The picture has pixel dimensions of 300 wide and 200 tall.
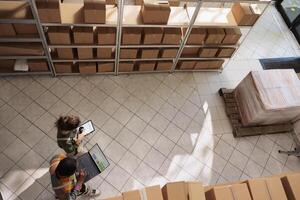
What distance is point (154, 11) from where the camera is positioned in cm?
461

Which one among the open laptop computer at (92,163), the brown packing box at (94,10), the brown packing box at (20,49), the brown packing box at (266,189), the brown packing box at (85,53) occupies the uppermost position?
the brown packing box at (85,53)

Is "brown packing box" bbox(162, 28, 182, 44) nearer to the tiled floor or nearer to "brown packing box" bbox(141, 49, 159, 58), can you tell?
"brown packing box" bbox(141, 49, 159, 58)

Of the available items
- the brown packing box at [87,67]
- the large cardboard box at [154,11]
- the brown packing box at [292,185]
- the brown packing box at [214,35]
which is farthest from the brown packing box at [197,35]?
the brown packing box at [292,185]

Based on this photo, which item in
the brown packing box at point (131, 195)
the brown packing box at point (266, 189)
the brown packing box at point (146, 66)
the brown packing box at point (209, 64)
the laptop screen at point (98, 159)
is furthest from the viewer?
the brown packing box at point (209, 64)

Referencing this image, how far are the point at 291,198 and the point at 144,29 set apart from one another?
10.4 feet

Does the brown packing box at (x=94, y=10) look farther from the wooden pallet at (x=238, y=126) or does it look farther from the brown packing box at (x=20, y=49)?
the wooden pallet at (x=238, y=126)

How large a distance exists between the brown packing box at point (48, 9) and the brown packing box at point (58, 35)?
0.28 meters

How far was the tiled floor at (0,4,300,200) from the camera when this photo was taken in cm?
478

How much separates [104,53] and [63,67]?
758 millimetres

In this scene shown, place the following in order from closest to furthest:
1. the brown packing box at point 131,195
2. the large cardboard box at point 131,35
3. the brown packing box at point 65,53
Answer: the brown packing box at point 131,195 < the large cardboard box at point 131,35 < the brown packing box at point 65,53

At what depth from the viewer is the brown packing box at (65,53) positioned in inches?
197

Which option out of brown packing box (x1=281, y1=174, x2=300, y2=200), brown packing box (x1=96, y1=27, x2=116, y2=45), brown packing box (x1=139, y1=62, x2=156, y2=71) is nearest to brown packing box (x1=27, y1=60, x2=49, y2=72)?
brown packing box (x1=96, y1=27, x2=116, y2=45)

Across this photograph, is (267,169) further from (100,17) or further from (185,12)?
(100,17)

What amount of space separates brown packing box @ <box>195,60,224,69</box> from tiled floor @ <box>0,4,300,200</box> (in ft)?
0.67
